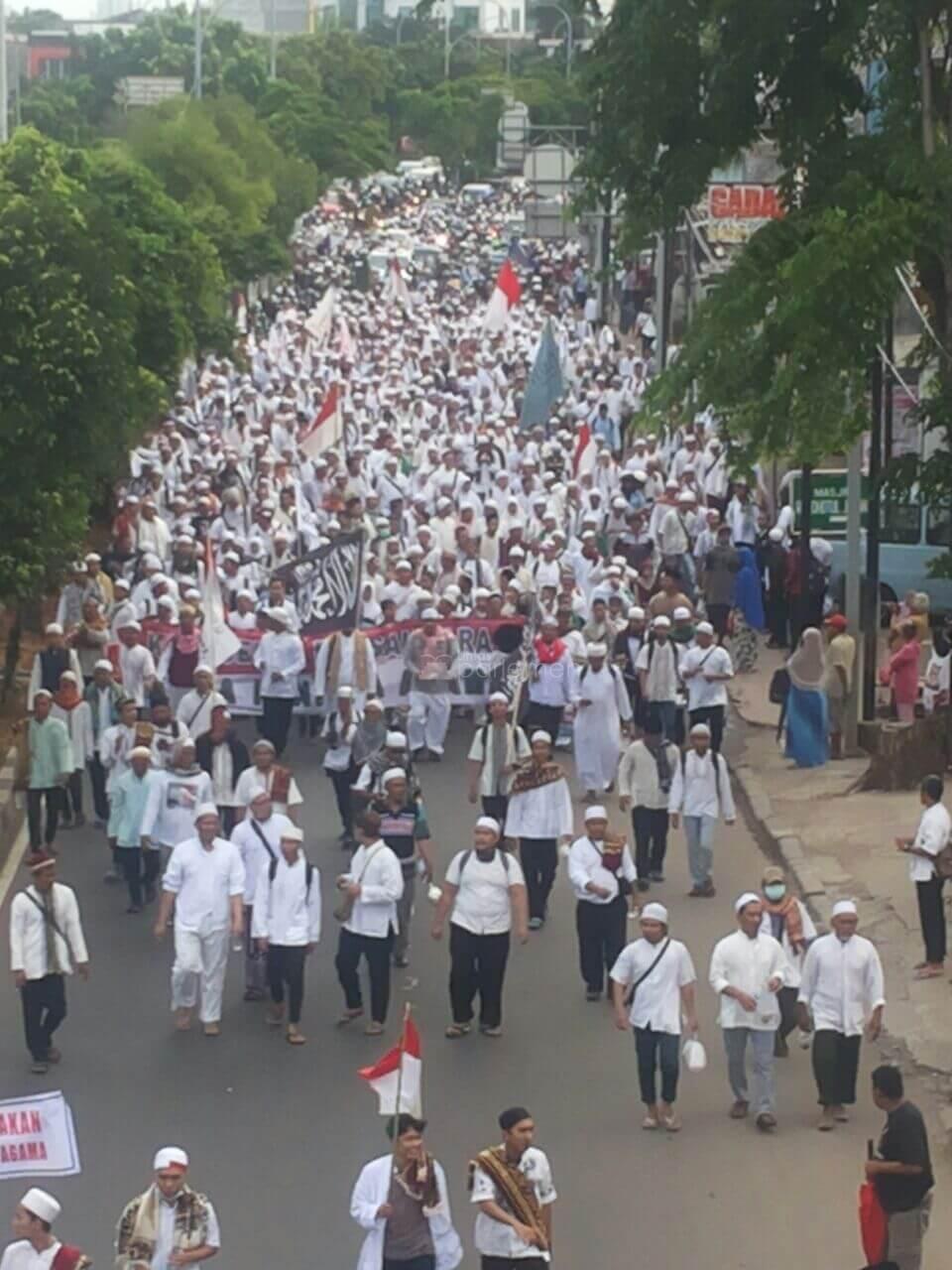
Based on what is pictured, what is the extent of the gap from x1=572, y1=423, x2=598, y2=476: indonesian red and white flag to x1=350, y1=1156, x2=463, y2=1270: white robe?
2076 centimetres

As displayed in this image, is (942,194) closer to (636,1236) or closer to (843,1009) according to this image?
(843,1009)

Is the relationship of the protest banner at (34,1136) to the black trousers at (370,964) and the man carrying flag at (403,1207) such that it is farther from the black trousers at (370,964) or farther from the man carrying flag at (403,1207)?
the black trousers at (370,964)

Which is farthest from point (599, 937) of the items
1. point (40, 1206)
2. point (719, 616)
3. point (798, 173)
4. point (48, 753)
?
point (719, 616)

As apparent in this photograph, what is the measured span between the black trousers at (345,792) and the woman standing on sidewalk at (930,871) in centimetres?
453

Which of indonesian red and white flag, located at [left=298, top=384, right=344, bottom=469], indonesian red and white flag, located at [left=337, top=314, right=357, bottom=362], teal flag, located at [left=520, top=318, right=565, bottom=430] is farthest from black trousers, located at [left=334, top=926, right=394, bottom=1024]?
indonesian red and white flag, located at [left=337, top=314, right=357, bottom=362]

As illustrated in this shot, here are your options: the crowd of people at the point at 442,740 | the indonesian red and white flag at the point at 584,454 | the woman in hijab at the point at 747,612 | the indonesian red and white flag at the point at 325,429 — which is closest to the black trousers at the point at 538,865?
the crowd of people at the point at 442,740

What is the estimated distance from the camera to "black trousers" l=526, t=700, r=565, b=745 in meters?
21.1

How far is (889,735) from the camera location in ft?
68.7

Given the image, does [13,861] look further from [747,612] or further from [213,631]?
[747,612]

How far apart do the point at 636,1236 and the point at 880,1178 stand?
1644 millimetres

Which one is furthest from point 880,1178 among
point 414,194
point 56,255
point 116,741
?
point 414,194

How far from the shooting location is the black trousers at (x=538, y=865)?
17.0 m

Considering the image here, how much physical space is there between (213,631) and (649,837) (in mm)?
4281

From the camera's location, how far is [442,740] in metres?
22.2
